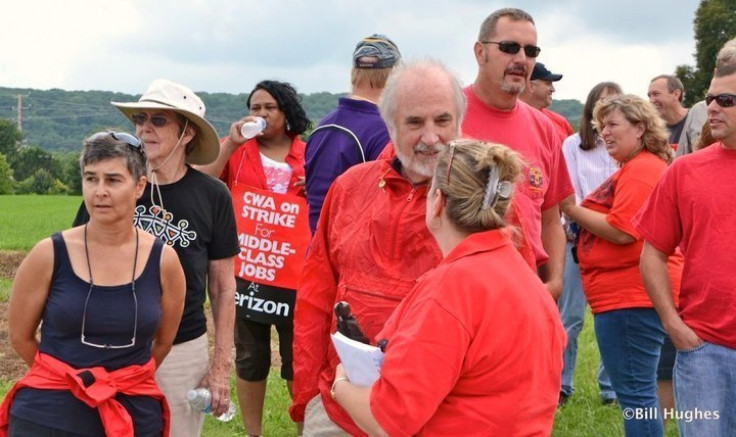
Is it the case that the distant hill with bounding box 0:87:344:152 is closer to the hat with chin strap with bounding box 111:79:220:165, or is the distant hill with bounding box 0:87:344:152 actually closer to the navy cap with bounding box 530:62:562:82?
the navy cap with bounding box 530:62:562:82

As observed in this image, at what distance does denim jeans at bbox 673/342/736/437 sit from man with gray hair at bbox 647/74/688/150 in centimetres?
490

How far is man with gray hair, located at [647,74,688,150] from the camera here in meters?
8.96

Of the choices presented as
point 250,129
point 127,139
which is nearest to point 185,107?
point 127,139

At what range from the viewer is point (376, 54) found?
5.04 m

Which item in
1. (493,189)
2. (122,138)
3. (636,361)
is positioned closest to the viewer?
(493,189)

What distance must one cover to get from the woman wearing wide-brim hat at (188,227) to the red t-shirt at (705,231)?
2033mm

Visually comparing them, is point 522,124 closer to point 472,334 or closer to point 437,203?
point 437,203

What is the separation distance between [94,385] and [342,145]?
173 centimetres

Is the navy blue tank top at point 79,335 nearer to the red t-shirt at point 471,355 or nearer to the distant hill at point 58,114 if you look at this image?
the red t-shirt at point 471,355

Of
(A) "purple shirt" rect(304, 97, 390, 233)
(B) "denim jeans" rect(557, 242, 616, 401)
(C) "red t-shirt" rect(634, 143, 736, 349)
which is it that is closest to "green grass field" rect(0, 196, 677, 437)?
(B) "denim jeans" rect(557, 242, 616, 401)

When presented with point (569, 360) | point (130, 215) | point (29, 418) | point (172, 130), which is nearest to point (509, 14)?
point (172, 130)

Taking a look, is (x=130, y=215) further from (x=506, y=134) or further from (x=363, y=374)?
(x=506, y=134)

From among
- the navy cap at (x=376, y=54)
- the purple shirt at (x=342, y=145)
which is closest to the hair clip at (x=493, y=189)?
the purple shirt at (x=342, y=145)

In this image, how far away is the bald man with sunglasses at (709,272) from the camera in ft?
14.1
